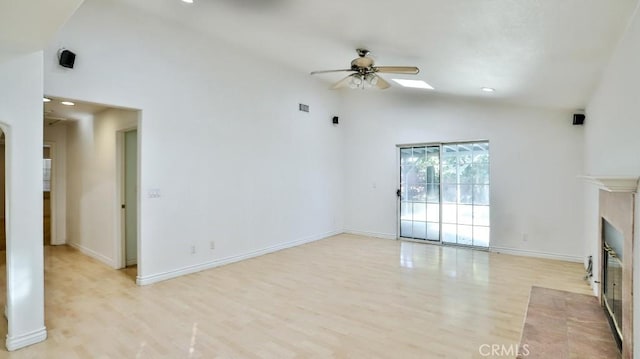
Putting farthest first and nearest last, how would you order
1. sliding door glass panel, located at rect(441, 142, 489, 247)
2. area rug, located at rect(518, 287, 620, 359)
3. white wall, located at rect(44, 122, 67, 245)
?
white wall, located at rect(44, 122, 67, 245) < sliding door glass panel, located at rect(441, 142, 489, 247) < area rug, located at rect(518, 287, 620, 359)

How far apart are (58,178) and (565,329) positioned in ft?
25.9

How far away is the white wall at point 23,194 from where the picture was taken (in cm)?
248

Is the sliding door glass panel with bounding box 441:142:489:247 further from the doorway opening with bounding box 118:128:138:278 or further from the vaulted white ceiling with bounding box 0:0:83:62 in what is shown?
the vaulted white ceiling with bounding box 0:0:83:62

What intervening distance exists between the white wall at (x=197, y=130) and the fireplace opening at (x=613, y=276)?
436cm

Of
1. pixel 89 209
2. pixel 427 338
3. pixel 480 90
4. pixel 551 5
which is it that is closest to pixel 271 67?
pixel 480 90

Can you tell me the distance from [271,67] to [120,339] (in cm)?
436

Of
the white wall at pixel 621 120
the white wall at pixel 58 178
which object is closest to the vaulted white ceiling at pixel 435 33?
the white wall at pixel 621 120

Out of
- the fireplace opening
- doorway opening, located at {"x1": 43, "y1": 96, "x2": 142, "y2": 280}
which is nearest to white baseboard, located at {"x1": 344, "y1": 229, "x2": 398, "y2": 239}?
the fireplace opening

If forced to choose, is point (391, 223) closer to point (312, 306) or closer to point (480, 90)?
point (480, 90)

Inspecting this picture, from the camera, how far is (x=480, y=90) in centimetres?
461

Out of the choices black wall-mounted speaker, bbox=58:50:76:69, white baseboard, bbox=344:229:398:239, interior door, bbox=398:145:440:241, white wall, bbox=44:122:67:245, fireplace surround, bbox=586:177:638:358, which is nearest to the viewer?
fireplace surround, bbox=586:177:638:358

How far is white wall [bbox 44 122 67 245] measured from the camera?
609 centimetres

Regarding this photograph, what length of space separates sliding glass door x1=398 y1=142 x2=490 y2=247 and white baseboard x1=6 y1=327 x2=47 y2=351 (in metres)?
5.68

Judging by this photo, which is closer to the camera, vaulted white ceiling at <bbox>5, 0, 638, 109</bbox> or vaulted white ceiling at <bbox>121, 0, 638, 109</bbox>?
vaulted white ceiling at <bbox>5, 0, 638, 109</bbox>
